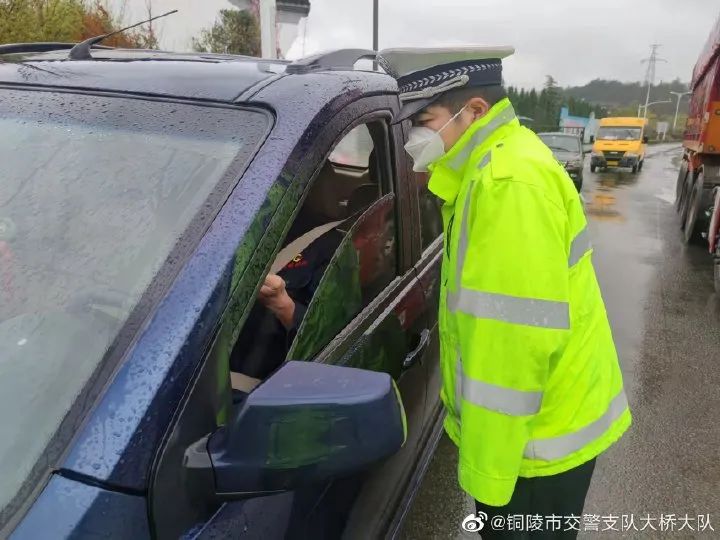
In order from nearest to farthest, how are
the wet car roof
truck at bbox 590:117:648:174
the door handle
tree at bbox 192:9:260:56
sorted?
the wet car roof → the door handle → tree at bbox 192:9:260:56 → truck at bbox 590:117:648:174

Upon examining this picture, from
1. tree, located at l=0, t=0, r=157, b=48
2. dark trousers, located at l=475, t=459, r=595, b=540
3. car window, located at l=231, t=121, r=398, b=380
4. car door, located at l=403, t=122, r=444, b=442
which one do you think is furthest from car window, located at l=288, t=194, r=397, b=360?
tree, located at l=0, t=0, r=157, b=48

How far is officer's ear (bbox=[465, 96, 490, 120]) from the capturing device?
160 cm

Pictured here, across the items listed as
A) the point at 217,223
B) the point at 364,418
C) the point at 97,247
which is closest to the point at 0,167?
the point at 97,247

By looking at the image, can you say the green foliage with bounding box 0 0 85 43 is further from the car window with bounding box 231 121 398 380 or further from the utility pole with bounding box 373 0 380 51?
the car window with bounding box 231 121 398 380

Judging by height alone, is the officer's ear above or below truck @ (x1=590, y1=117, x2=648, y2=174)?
above

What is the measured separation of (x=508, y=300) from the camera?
52.9 inches

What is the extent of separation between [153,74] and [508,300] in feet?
3.52

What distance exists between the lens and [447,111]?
1.61 metres

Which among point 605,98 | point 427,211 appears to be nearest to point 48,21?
point 427,211

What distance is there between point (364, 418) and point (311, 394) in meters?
0.10

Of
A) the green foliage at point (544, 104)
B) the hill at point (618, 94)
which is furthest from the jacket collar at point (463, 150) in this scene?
the hill at point (618, 94)

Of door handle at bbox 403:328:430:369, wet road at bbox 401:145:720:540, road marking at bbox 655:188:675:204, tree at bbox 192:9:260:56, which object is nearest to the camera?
door handle at bbox 403:328:430:369

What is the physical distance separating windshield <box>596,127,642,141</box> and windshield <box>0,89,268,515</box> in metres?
27.4

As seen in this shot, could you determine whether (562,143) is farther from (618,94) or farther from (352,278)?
(618,94)
